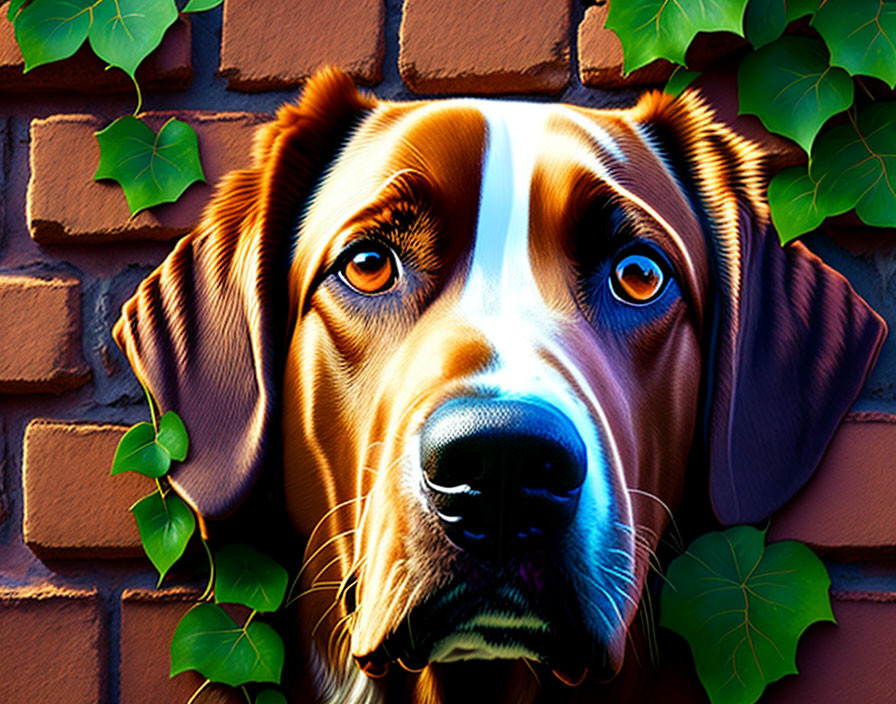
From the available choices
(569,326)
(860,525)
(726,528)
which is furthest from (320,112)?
(860,525)

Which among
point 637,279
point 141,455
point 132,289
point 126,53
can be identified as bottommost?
point 141,455

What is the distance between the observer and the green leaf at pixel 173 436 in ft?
3.17

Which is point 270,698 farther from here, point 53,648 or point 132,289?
point 132,289

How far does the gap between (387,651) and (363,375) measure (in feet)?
0.98

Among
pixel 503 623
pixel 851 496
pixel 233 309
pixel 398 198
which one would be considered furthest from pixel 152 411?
pixel 851 496

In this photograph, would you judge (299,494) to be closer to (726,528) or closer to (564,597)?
(564,597)

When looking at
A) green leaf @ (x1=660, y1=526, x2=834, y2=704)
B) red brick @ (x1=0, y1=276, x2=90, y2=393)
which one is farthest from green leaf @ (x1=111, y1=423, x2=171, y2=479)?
green leaf @ (x1=660, y1=526, x2=834, y2=704)

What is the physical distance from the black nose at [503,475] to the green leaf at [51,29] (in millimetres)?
685

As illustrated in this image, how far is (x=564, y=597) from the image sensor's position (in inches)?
30.0

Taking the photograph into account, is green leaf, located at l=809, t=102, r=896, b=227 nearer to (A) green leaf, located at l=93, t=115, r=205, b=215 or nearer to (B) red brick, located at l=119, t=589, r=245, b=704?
(A) green leaf, located at l=93, t=115, r=205, b=215

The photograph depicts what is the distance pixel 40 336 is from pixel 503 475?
2.01ft

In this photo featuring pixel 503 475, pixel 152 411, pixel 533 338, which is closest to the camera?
pixel 503 475

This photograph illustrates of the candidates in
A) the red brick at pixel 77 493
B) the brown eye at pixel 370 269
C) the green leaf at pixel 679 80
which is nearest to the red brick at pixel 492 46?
the green leaf at pixel 679 80

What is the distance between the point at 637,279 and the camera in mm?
960
